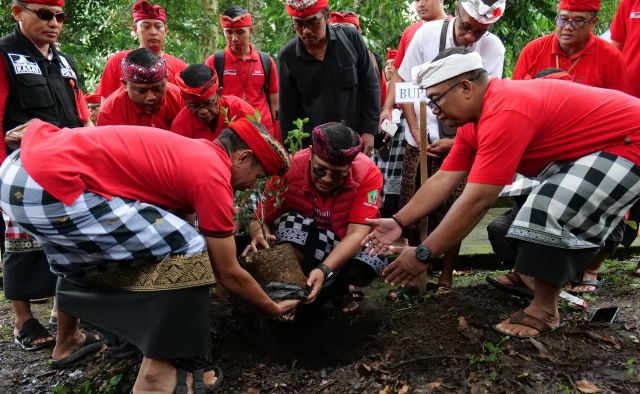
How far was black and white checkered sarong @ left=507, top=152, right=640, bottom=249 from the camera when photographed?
2895 millimetres

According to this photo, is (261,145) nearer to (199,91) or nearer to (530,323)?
(199,91)

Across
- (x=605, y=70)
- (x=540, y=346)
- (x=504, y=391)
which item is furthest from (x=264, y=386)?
(x=605, y=70)

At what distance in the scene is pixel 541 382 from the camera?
8.74 ft

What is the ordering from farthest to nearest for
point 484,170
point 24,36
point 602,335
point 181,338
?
point 24,36 → point 602,335 → point 484,170 → point 181,338

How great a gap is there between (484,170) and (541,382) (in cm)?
100

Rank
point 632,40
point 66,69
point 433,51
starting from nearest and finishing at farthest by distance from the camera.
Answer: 1. point 66,69
2. point 433,51
3. point 632,40

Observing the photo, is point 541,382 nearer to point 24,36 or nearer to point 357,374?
point 357,374

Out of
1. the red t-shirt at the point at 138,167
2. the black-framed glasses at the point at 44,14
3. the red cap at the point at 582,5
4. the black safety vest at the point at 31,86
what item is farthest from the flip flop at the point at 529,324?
the black-framed glasses at the point at 44,14

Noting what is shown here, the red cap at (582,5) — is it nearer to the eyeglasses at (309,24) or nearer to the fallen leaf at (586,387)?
the eyeglasses at (309,24)

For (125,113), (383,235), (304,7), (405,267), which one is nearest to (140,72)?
(125,113)

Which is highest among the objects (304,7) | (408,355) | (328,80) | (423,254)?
(304,7)

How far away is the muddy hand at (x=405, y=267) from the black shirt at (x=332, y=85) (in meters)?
1.66

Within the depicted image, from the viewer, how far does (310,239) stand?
3676 mm

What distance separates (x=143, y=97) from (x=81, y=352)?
167cm
